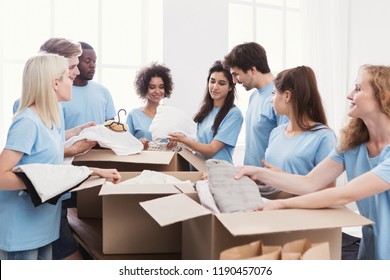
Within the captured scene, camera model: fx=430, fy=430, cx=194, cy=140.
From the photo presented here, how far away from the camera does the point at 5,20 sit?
3568 millimetres

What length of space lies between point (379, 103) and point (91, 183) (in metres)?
0.94

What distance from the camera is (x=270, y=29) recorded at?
4.72 meters

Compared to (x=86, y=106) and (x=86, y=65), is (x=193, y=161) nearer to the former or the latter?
(x=86, y=106)

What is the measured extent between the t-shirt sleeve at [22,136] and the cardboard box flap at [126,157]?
0.46 metres

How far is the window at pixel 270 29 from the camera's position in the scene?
4.49 meters

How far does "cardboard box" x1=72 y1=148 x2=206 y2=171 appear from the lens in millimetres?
1922

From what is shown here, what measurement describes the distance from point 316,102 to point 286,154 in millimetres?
261

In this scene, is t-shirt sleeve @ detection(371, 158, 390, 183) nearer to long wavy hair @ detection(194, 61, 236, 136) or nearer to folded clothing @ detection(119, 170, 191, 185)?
folded clothing @ detection(119, 170, 191, 185)

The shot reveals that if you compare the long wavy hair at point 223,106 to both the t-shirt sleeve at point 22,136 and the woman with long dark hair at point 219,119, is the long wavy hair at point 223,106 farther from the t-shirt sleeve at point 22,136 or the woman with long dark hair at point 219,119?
the t-shirt sleeve at point 22,136

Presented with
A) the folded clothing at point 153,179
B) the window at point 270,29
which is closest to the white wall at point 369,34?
the window at point 270,29

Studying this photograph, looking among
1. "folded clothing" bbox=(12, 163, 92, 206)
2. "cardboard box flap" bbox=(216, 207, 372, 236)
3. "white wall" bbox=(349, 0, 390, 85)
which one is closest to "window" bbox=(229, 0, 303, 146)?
"white wall" bbox=(349, 0, 390, 85)

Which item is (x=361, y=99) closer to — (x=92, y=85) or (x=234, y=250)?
(x=234, y=250)

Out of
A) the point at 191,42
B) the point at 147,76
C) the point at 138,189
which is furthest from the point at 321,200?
the point at 191,42

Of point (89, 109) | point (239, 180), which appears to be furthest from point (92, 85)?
point (239, 180)
